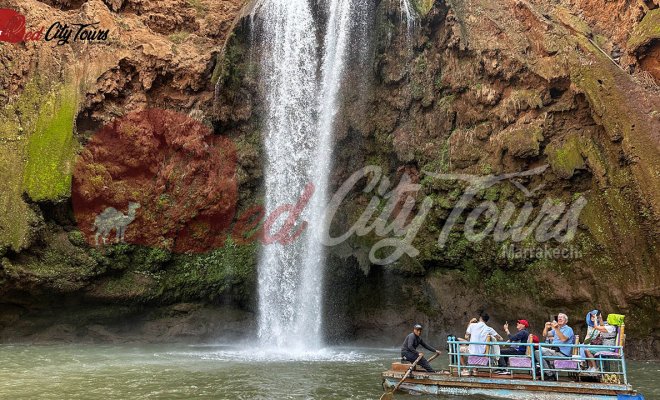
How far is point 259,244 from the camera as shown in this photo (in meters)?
23.8

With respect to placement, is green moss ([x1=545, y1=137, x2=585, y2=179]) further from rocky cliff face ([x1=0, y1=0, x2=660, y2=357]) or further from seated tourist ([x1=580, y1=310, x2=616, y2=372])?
seated tourist ([x1=580, y1=310, x2=616, y2=372])

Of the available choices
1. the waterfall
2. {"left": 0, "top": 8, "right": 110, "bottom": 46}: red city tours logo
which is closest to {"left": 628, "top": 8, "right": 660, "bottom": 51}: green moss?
the waterfall

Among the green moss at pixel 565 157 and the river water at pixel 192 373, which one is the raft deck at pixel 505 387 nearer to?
the river water at pixel 192 373

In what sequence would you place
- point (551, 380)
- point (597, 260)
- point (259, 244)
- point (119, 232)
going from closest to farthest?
point (551, 380)
point (597, 260)
point (119, 232)
point (259, 244)

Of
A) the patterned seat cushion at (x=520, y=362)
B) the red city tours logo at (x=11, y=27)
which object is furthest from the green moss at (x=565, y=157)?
the red city tours logo at (x=11, y=27)

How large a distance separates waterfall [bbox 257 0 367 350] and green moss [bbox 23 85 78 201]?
779 centimetres

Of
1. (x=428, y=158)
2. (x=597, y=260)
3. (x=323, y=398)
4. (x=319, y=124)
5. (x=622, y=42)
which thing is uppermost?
(x=622, y=42)

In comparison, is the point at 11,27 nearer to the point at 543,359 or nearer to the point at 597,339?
the point at 543,359

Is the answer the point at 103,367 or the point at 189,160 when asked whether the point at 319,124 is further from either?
the point at 103,367

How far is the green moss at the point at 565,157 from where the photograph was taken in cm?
1912

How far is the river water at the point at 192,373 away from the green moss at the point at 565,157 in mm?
6550

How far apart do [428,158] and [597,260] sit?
7481mm

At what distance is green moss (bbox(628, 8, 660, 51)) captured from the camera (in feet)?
61.6

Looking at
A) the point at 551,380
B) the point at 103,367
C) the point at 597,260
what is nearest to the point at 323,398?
the point at 551,380
